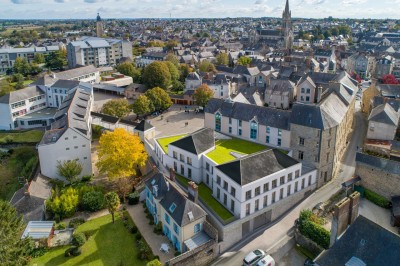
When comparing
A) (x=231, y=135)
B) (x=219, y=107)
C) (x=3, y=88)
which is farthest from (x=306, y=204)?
(x=3, y=88)

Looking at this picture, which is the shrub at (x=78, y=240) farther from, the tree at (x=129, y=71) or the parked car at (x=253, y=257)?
the tree at (x=129, y=71)

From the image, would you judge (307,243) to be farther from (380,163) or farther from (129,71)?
(129,71)

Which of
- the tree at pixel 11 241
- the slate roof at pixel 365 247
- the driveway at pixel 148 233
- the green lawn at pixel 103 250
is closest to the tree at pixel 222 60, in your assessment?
the driveway at pixel 148 233

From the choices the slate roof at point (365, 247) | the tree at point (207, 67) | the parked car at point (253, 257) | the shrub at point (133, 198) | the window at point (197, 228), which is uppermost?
the tree at point (207, 67)

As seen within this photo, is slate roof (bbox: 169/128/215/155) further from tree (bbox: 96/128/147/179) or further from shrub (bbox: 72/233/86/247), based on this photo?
shrub (bbox: 72/233/86/247)

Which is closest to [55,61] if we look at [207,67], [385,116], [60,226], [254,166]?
[207,67]

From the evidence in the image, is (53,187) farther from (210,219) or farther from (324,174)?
(324,174)
